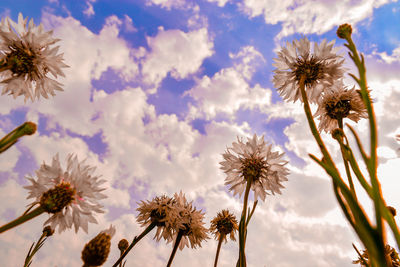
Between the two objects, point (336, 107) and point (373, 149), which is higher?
point (336, 107)

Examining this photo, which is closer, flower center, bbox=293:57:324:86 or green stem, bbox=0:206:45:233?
green stem, bbox=0:206:45:233

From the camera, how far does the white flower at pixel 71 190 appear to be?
153 cm

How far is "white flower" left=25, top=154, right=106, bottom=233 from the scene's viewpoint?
1.53 metres

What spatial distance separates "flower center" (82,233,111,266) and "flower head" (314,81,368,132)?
88.0 inches

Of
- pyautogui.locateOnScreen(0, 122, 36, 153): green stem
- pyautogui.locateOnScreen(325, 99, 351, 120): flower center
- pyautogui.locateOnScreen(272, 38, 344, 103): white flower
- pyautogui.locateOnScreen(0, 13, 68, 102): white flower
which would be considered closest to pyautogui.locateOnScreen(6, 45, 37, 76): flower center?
pyautogui.locateOnScreen(0, 13, 68, 102): white flower

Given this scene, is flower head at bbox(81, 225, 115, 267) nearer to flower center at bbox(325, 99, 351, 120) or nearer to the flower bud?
the flower bud

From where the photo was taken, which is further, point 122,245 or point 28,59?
point 122,245

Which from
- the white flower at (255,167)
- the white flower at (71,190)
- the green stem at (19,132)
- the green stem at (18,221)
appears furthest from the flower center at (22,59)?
the white flower at (255,167)

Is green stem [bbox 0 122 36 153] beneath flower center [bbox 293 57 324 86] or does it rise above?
beneath

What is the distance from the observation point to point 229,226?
132 inches

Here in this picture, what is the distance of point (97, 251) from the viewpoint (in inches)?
45.1

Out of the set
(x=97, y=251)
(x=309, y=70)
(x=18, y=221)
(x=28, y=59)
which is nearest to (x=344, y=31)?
(x=309, y=70)

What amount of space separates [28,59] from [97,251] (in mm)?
1605

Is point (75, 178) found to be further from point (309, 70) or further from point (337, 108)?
point (337, 108)
